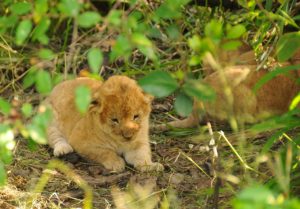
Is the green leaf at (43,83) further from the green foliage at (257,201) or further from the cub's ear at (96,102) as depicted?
the cub's ear at (96,102)

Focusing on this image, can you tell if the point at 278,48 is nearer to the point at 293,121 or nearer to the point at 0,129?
the point at 293,121

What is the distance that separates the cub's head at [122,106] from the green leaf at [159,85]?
1887 millimetres

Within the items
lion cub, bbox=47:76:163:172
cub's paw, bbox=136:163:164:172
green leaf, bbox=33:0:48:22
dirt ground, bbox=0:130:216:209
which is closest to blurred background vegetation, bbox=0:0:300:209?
green leaf, bbox=33:0:48:22

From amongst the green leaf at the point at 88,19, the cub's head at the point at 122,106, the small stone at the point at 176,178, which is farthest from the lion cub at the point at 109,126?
the green leaf at the point at 88,19

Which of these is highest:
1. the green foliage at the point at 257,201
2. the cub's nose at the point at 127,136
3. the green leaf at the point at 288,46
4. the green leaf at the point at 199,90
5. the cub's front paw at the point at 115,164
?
the cub's nose at the point at 127,136

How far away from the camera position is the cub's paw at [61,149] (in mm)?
5480

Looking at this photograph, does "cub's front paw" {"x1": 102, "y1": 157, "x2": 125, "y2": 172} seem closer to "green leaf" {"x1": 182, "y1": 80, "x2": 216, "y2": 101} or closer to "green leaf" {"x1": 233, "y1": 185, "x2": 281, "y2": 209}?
"green leaf" {"x1": 182, "y1": 80, "x2": 216, "y2": 101}

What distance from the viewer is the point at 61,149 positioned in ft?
18.1

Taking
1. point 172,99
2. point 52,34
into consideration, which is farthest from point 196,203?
point 52,34

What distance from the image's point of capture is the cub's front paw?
523 cm

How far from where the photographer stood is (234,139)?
5441 millimetres

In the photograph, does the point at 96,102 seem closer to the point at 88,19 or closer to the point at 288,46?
the point at 288,46

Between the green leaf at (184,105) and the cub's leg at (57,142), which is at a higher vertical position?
the cub's leg at (57,142)

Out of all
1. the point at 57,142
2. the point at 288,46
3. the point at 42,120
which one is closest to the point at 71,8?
the point at 42,120
